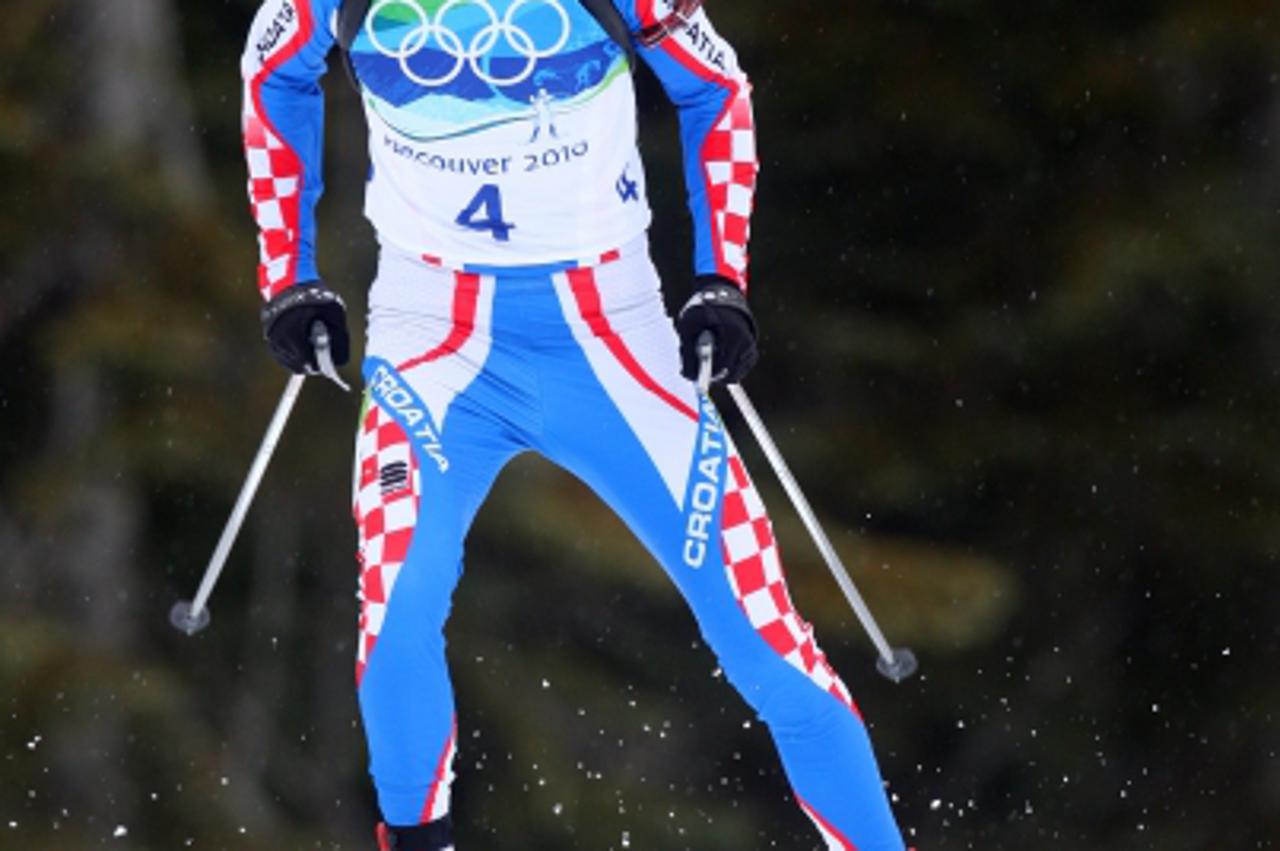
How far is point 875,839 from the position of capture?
284 centimetres

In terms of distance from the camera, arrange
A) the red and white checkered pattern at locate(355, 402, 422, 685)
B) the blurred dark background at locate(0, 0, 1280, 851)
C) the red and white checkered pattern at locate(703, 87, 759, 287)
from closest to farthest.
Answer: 1. the red and white checkered pattern at locate(355, 402, 422, 685)
2. the red and white checkered pattern at locate(703, 87, 759, 287)
3. the blurred dark background at locate(0, 0, 1280, 851)

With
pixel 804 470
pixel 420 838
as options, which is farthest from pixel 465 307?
pixel 804 470

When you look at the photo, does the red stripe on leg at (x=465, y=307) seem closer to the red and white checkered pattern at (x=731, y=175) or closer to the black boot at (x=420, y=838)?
the red and white checkered pattern at (x=731, y=175)

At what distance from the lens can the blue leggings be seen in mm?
2756

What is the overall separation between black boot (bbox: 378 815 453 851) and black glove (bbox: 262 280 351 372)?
0.70 m

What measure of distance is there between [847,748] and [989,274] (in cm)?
234

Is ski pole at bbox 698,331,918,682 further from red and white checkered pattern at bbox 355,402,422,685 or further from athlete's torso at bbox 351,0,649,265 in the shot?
red and white checkered pattern at bbox 355,402,422,685

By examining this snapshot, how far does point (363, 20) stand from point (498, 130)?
25 cm

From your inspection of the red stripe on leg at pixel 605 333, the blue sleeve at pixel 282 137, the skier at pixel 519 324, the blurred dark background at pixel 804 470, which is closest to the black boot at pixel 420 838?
the skier at pixel 519 324

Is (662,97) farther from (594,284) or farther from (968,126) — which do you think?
(594,284)

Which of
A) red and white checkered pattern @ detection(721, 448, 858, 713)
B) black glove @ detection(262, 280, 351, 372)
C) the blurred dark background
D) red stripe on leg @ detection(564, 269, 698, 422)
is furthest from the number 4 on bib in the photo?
the blurred dark background

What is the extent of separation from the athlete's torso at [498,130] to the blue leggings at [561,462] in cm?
6

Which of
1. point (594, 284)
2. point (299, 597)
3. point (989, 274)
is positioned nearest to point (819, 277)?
point (989, 274)

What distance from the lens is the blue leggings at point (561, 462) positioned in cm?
276
